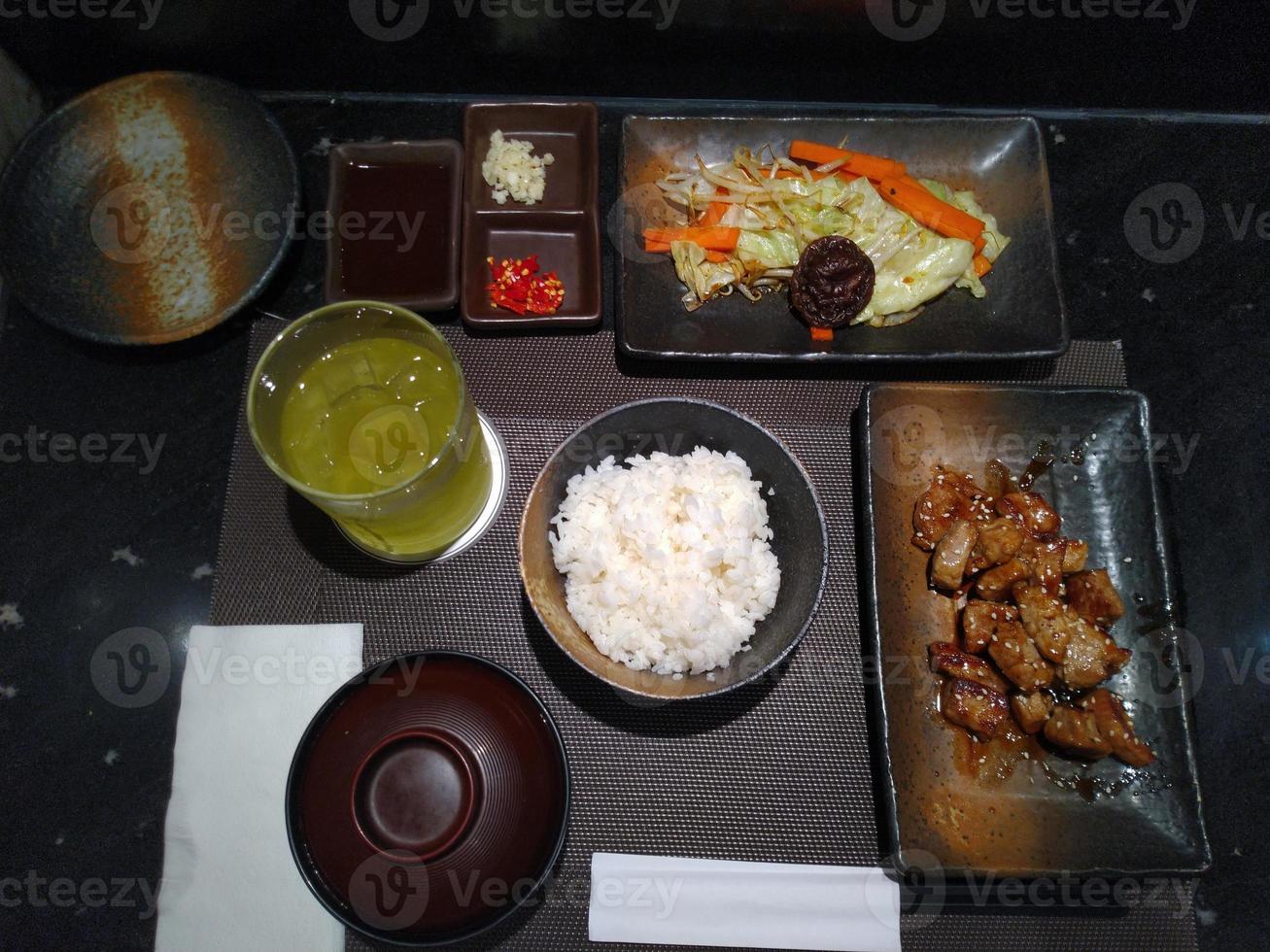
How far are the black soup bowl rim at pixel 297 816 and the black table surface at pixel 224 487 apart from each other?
2.27 ft

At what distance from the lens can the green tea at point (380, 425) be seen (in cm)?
191

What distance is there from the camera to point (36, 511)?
247cm

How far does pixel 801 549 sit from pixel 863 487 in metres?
0.30

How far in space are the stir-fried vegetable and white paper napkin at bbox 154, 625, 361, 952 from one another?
1.46 meters

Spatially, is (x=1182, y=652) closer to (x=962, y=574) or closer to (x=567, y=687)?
(x=962, y=574)

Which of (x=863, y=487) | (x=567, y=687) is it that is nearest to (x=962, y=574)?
(x=863, y=487)

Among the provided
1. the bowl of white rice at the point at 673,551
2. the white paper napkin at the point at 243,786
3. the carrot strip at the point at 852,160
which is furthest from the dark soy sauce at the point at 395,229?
the carrot strip at the point at 852,160

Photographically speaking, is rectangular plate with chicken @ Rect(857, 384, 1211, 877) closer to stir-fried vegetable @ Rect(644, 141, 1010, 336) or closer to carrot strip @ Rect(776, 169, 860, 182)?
stir-fried vegetable @ Rect(644, 141, 1010, 336)

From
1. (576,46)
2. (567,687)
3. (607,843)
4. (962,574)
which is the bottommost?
(607,843)

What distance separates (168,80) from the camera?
2529mm

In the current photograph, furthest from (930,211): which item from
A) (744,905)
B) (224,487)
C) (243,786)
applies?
(243,786)

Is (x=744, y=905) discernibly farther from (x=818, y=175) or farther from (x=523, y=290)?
(x=818, y=175)

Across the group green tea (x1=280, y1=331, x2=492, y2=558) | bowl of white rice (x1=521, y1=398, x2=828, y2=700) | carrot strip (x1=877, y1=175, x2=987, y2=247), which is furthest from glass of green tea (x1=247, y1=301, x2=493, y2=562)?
carrot strip (x1=877, y1=175, x2=987, y2=247)

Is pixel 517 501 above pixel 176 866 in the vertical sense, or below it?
above
